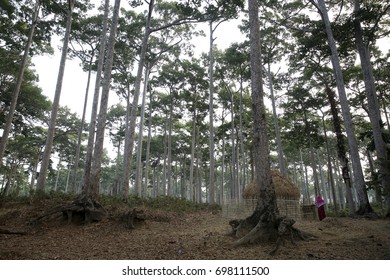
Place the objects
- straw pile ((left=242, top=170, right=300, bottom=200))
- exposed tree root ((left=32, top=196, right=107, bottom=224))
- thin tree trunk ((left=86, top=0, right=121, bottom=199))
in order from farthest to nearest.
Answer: straw pile ((left=242, top=170, right=300, bottom=200)) → thin tree trunk ((left=86, top=0, right=121, bottom=199)) → exposed tree root ((left=32, top=196, right=107, bottom=224))

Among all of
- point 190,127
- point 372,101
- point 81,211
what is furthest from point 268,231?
point 190,127

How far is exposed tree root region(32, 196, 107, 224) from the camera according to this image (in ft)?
23.3

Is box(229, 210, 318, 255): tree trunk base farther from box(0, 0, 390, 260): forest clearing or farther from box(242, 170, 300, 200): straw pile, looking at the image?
box(242, 170, 300, 200): straw pile

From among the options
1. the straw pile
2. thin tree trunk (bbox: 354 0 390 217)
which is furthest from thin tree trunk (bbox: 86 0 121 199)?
thin tree trunk (bbox: 354 0 390 217)

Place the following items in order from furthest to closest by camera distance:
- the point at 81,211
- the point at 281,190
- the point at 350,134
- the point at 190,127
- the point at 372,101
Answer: the point at 190,127 → the point at 281,190 → the point at 350,134 → the point at 372,101 → the point at 81,211

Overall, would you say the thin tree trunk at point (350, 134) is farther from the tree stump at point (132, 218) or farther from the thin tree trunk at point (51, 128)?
the thin tree trunk at point (51, 128)

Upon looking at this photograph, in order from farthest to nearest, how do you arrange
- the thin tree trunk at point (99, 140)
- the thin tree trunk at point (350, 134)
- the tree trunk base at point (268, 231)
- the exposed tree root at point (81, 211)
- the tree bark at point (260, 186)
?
the thin tree trunk at point (350, 134) < the thin tree trunk at point (99, 140) < the exposed tree root at point (81, 211) < the tree bark at point (260, 186) < the tree trunk base at point (268, 231)

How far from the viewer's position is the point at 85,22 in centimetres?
1753

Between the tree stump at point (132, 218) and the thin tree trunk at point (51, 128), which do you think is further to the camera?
the thin tree trunk at point (51, 128)

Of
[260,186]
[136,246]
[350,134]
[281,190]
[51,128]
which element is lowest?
[136,246]

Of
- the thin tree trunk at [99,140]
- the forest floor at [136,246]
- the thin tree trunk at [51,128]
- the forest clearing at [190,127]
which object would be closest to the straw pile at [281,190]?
the forest clearing at [190,127]

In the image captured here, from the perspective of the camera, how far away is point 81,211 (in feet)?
23.8

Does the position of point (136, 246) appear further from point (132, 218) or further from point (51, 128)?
point (51, 128)

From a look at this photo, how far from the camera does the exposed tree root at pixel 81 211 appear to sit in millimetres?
7102
